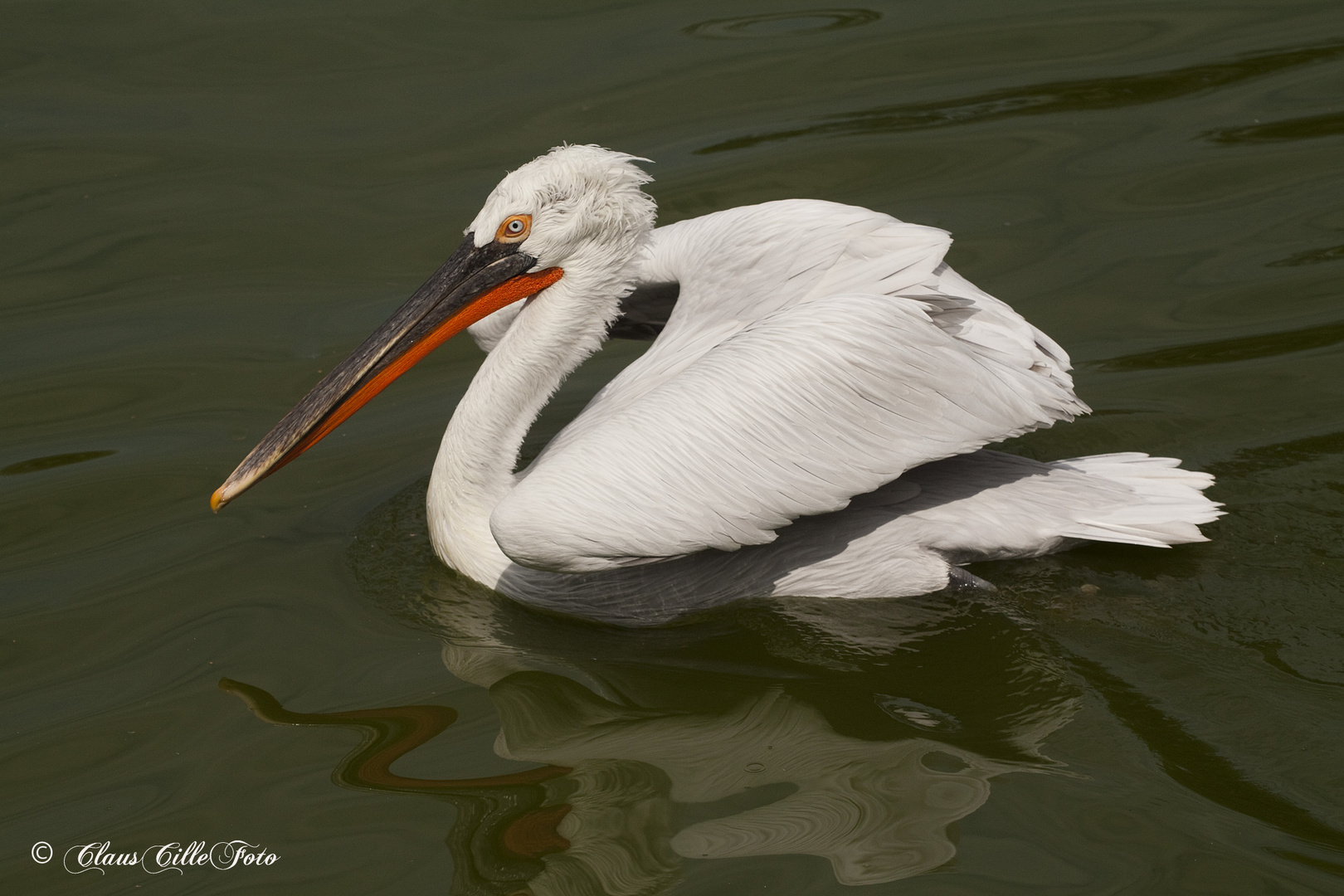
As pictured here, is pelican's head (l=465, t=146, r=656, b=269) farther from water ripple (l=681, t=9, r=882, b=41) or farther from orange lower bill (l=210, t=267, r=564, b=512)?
water ripple (l=681, t=9, r=882, b=41)

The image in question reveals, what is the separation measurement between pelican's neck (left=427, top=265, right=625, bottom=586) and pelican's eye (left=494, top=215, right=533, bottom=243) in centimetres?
19

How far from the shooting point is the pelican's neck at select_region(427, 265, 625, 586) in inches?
167

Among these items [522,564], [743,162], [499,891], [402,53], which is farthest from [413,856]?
[402,53]

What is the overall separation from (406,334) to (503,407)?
0.38 meters

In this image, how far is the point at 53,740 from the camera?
3.74 m

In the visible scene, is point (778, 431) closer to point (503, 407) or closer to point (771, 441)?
point (771, 441)

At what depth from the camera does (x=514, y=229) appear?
4.16 m

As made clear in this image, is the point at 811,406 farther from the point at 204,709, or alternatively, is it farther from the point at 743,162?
the point at 743,162

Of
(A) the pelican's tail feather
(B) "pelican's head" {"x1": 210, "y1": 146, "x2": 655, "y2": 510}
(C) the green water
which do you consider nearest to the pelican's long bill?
(B) "pelican's head" {"x1": 210, "y1": 146, "x2": 655, "y2": 510}

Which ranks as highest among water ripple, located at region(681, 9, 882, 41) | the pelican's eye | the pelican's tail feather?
water ripple, located at region(681, 9, 882, 41)

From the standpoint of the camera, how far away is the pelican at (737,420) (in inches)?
146

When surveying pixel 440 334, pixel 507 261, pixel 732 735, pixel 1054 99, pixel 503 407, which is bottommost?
pixel 732 735

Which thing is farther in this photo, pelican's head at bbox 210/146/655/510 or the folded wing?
pelican's head at bbox 210/146/655/510

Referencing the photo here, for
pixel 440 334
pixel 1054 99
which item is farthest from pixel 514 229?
pixel 1054 99
